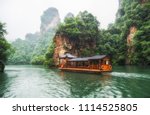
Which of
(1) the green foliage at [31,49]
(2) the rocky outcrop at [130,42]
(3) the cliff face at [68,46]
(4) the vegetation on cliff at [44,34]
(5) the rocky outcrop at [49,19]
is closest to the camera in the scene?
(3) the cliff face at [68,46]

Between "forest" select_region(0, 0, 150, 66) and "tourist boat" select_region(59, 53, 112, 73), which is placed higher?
"forest" select_region(0, 0, 150, 66)

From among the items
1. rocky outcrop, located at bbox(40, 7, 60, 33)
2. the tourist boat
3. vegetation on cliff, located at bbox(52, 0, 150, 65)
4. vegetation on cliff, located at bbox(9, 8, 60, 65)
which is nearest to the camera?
the tourist boat

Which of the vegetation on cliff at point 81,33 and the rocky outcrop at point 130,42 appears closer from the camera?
the rocky outcrop at point 130,42

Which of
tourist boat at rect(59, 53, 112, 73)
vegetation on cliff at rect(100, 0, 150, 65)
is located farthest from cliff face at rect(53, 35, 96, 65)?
tourist boat at rect(59, 53, 112, 73)

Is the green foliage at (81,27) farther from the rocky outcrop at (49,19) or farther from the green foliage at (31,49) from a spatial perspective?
the rocky outcrop at (49,19)

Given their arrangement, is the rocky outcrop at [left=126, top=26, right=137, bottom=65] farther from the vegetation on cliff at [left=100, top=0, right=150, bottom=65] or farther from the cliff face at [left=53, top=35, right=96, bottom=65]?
the cliff face at [left=53, top=35, right=96, bottom=65]

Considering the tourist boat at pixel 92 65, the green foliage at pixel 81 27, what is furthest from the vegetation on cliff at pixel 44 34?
the tourist boat at pixel 92 65

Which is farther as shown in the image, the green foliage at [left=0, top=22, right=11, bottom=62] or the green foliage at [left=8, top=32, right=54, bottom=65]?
the green foliage at [left=8, top=32, right=54, bottom=65]

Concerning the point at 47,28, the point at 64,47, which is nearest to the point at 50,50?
the point at 64,47

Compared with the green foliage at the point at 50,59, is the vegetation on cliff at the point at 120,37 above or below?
above

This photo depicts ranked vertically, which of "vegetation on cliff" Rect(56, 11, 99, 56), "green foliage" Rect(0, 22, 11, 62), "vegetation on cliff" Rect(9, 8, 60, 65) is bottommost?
"green foliage" Rect(0, 22, 11, 62)

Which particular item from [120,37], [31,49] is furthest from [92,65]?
[31,49]

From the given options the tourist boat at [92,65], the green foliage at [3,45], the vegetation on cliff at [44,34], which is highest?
the vegetation on cliff at [44,34]

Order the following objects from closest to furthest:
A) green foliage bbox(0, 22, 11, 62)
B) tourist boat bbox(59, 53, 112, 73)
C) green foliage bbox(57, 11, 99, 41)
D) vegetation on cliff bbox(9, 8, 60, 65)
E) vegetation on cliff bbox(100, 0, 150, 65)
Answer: tourist boat bbox(59, 53, 112, 73), green foliage bbox(0, 22, 11, 62), vegetation on cliff bbox(100, 0, 150, 65), green foliage bbox(57, 11, 99, 41), vegetation on cliff bbox(9, 8, 60, 65)
